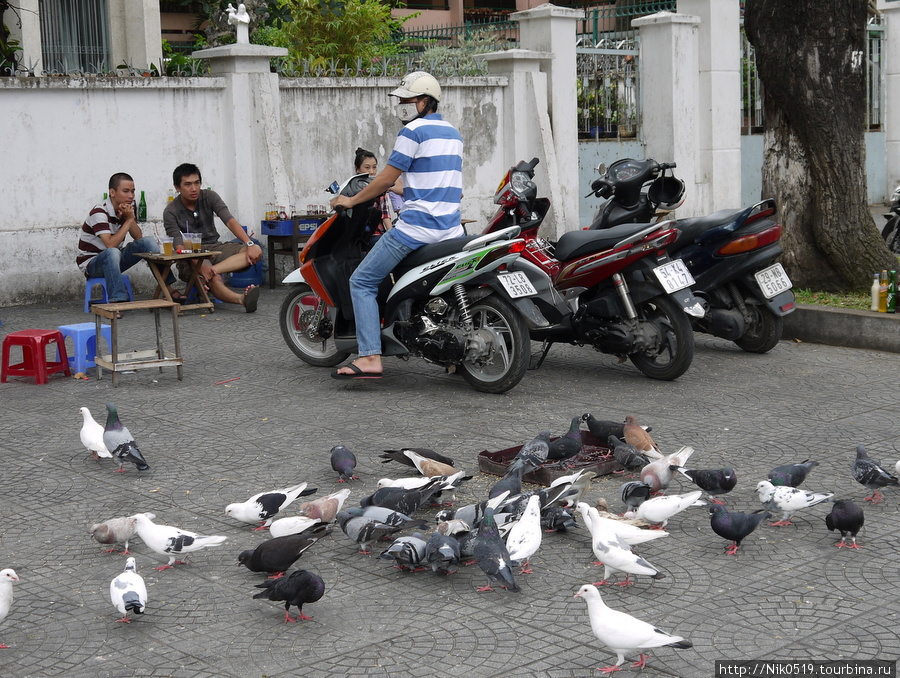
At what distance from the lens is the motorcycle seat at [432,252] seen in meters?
7.65

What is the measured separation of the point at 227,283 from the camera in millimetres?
12773

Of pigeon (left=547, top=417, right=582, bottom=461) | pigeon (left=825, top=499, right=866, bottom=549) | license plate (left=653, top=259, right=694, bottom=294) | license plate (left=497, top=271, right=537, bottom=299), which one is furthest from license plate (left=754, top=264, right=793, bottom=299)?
pigeon (left=825, top=499, right=866, bottom=549)

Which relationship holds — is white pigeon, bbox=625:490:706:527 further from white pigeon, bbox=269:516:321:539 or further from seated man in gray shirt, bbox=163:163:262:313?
seated man in gray shirt, bbox=163:163:262:313

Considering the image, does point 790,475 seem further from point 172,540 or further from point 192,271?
point 192,271

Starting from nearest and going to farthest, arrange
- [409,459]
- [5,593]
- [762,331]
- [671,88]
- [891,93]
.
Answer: [5,593], [409,459], [762,331], [671,88], [891,93]

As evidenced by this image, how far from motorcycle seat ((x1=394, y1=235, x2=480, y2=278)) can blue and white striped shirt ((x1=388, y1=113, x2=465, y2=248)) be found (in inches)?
2.5

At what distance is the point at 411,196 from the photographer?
7723mm

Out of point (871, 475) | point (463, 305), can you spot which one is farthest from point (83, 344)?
point (871, 475)

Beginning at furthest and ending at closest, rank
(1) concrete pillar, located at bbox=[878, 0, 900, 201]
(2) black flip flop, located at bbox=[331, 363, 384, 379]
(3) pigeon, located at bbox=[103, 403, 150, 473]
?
(1) concrete pillar, located at bbox=[878, 0, 900, 201] < (2) black flip flop, located at bbox=[331, 363, 384, 379] < (3) pigeon, located at bbox=[103, 403, 150, 473]

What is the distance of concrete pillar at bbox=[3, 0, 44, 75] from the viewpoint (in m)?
17.2

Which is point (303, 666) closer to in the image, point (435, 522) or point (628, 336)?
point (435, 522)

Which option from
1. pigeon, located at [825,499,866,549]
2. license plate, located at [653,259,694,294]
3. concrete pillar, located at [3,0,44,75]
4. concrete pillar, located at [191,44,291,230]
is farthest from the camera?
concrete pillar, located at [3,0,44,75]

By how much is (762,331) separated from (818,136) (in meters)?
2.23

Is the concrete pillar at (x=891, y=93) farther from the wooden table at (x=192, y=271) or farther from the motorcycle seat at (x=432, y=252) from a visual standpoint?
the motorcycle seat at (x=432, y=252)
